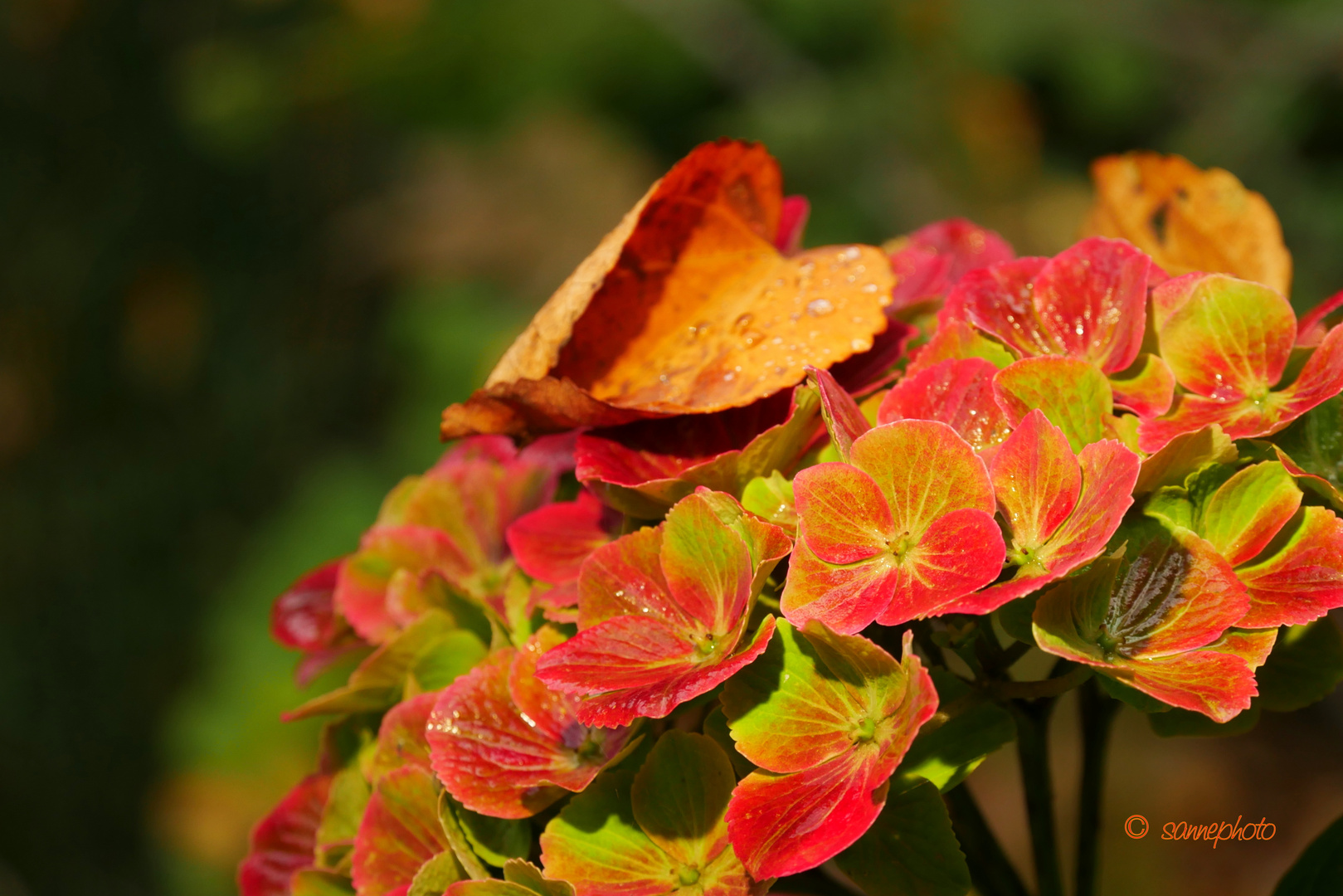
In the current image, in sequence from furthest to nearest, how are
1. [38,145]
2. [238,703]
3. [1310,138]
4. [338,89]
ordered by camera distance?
[338,89] → [38,145] → [1310,138] → [238,703]

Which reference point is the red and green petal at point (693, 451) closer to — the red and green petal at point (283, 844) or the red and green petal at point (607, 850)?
the red and green petal at point (607, 850)

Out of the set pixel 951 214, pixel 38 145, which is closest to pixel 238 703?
pixel 38 145

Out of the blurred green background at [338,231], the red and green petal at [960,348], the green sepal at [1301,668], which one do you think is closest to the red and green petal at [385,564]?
the red and green petal at [960,348]

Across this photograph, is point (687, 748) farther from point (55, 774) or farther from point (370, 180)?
point (370, 180)

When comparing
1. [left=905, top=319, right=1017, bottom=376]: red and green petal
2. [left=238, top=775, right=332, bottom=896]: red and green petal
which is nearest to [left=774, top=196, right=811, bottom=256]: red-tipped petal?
[left=905, top=319, right=1017, bottom=376]: red and green petal

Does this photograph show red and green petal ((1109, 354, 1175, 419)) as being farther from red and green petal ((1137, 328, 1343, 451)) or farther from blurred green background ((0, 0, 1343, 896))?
blurred green background ((0, 0, 1343, 896))

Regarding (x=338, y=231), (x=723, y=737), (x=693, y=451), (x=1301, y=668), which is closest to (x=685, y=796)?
(x=723, y=737)
